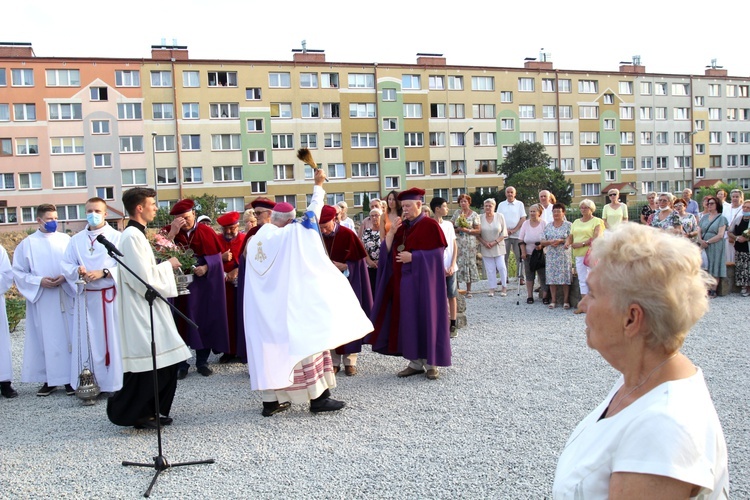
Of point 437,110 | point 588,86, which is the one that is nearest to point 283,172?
point 437,110

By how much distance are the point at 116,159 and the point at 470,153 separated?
105 ft

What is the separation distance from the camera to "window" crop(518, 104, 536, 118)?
61281 millimetres

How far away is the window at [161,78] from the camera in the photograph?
51.2 m

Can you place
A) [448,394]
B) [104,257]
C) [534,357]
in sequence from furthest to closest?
[534,357], [104,257], [448,394]

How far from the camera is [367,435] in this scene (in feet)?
18.3

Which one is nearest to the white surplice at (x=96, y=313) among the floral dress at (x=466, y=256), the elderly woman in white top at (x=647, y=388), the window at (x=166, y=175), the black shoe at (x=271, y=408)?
the black shoe at (x=271, y=408)

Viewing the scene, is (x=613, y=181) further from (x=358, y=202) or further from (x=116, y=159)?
(x=116, y=159)

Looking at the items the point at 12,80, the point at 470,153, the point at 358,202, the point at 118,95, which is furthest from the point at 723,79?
the point at 12,80

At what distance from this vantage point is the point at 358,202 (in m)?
57.0

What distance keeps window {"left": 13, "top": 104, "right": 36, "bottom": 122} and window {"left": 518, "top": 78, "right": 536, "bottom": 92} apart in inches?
1729

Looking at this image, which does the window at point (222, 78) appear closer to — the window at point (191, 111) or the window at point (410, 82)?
the window at point (191, 111)

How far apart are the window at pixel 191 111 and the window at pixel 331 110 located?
11.1m

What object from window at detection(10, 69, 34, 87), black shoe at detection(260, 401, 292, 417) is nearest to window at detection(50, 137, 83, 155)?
window at detection(10, 69, 34, 87)

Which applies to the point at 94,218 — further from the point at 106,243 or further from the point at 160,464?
the point at 160,464
